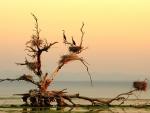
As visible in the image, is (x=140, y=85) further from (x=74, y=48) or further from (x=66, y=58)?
(x=66, y=58)

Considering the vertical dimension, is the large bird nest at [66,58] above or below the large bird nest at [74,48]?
below

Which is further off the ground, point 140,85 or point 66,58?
point 66,58

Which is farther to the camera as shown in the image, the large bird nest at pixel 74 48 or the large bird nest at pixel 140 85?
the large bird nest at pixel 74 48

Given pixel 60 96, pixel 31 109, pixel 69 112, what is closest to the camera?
pixel 69 112

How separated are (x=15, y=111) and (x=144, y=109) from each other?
21.2 feet

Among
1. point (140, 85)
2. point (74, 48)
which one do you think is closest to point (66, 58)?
point (74, 48)

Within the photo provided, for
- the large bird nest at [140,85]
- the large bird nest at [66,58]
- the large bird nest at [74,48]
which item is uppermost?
the large bird nest at [74,48]

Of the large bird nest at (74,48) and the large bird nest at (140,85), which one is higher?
the large bird nest at (74,48)

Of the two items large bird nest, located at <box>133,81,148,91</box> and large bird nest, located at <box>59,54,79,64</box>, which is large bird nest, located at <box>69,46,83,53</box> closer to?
large bird nest, located at <box>59,54,79,64</box>

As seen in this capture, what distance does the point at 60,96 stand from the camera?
25.6 metres

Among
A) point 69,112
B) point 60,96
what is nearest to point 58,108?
point 60,96

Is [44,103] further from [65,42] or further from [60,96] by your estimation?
[65,42]

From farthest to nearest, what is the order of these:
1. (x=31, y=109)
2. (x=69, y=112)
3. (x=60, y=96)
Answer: (x=60, y=96) < (x=31, y=109) < (x=69, y=112)

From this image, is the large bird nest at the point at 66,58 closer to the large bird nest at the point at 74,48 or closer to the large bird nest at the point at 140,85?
the large bird nest at the point at 74,48
